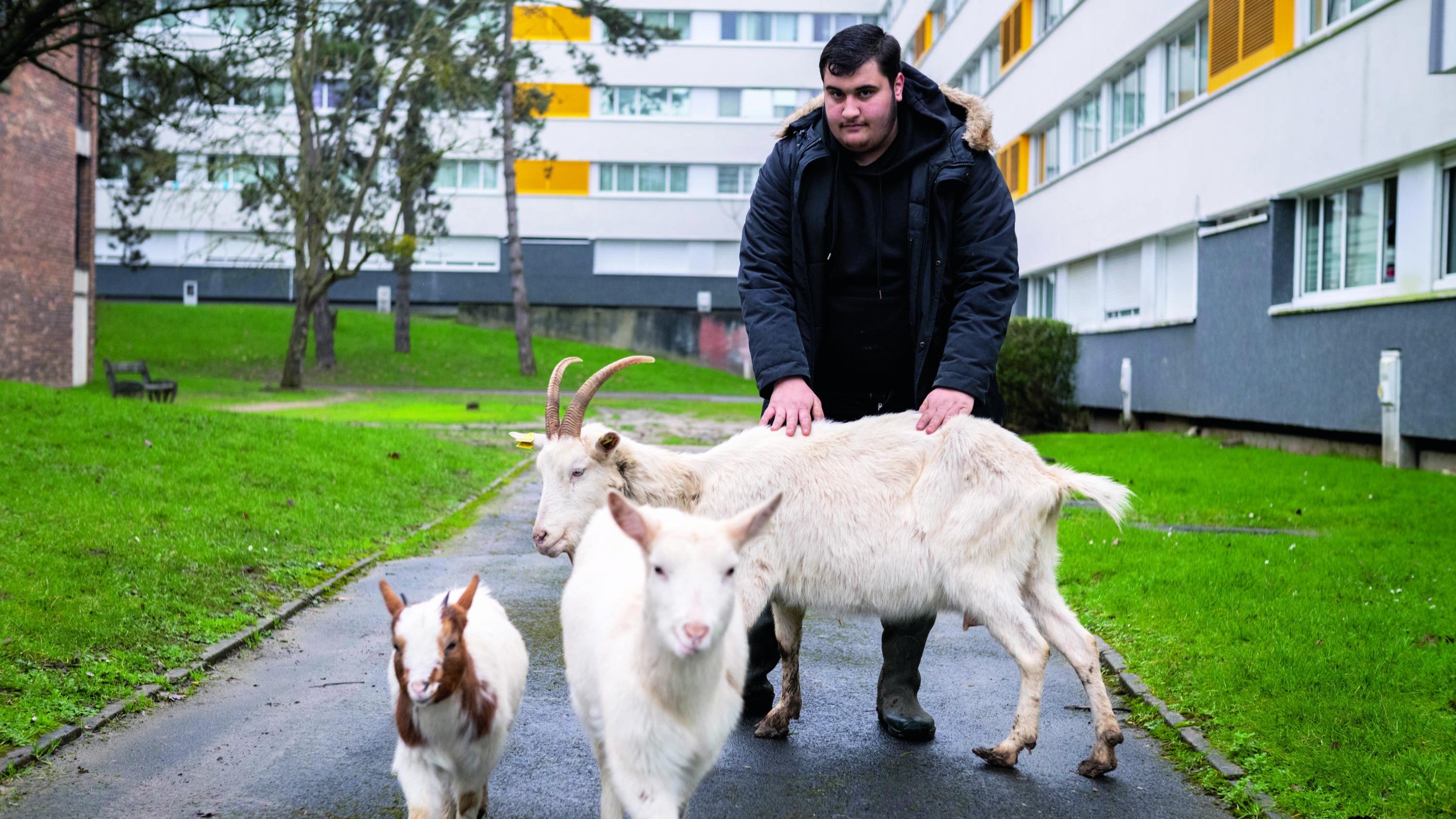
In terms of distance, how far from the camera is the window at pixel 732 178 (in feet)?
179

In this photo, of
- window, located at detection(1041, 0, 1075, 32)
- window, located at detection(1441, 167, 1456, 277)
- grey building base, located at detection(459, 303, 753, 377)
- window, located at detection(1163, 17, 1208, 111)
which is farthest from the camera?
grey building base, located at detection(459, 303, 753, 377)

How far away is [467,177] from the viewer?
55.4 metres

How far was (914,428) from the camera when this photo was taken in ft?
17.4

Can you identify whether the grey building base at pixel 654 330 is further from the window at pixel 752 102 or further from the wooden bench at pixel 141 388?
the wooden bench at pixel 141 388

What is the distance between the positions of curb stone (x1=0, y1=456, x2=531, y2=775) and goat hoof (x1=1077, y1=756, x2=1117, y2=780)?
13.9 ft

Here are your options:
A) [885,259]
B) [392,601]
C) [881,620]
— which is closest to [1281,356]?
[881,620]

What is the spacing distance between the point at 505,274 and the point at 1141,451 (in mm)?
40886

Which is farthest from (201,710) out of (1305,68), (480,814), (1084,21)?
(1084,21)

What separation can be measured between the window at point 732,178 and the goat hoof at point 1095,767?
50.6 metres

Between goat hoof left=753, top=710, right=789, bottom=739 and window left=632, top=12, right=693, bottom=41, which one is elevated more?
window left=632, top=12, right=693, bottom=41

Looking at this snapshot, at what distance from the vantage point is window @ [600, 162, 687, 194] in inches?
2143

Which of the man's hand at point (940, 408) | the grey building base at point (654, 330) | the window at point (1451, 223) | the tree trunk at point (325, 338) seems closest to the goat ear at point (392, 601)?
the man's hand at point (940, 408)

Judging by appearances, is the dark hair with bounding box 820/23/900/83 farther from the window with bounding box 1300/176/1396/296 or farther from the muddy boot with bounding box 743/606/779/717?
the window with bounding box 1300/176/1396/296

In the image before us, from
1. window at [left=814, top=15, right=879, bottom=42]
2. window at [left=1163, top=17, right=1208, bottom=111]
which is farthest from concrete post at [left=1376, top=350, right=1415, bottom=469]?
window at [left=814, top=15, right=879, bottom=42]
